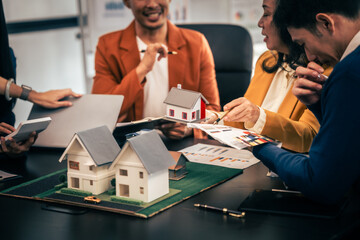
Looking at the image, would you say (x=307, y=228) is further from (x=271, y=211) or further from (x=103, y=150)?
(x=103, y=150)

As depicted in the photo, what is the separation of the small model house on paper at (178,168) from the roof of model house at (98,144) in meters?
0.21

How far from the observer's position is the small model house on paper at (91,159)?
1355 mm

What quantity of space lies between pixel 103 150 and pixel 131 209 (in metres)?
0.23

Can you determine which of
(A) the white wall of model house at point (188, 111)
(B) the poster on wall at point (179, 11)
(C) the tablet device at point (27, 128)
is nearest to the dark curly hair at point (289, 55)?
(A) the white wall of model house at point (188, 111)

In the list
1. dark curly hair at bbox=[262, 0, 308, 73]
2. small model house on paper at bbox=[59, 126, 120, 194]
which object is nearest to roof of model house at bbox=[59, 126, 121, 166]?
small model house on paper at bbox=[59, 126, 120, 194]

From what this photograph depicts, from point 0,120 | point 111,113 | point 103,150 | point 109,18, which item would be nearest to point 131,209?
point 103,150

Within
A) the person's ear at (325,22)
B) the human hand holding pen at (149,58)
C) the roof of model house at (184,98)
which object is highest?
the person's ear at (325,22)

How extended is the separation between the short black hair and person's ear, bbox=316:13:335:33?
0.04 ft

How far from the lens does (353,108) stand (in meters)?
1.08

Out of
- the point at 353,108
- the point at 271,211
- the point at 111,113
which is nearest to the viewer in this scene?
the point at 353,108

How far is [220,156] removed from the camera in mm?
1797

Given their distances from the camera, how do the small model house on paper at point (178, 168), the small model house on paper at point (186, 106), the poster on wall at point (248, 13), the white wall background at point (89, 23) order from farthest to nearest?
the poster on wall at point (248, 13), the white wall background at point (89, 23), the small model house on paper at point (186, 106), the small model house on paper at point (178, 168)

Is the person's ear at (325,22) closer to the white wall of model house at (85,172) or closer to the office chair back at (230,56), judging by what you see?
the white wall of model house at (85,172)

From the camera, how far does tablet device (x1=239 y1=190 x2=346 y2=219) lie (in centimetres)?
119
